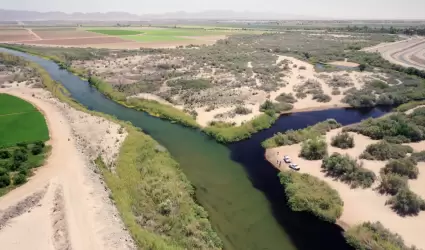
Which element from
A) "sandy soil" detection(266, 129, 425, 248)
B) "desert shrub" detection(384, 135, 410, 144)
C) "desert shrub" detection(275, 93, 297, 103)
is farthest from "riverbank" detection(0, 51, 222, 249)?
"desert shrub" detection(275, 93, 297, 103)

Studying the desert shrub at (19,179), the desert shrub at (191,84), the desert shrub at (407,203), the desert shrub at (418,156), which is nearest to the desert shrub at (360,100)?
the desert shrub at (418,156)

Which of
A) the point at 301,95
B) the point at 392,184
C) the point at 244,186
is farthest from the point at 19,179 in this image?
the point at 301,95

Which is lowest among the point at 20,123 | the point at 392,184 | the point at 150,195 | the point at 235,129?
the point at 150,195

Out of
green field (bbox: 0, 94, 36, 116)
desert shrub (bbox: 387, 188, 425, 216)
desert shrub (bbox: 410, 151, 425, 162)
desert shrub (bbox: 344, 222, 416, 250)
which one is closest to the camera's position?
desert shrub (bbox: 344, 222, 416, 250)

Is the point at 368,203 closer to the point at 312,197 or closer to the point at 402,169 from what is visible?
the point at 312,197

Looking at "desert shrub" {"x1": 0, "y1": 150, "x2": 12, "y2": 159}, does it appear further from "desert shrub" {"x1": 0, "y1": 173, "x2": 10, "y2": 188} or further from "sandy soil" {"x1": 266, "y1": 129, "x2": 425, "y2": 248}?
"sandy soil" {"x1": 266, "y1": 129, "x2": 425, "y2": 248}
